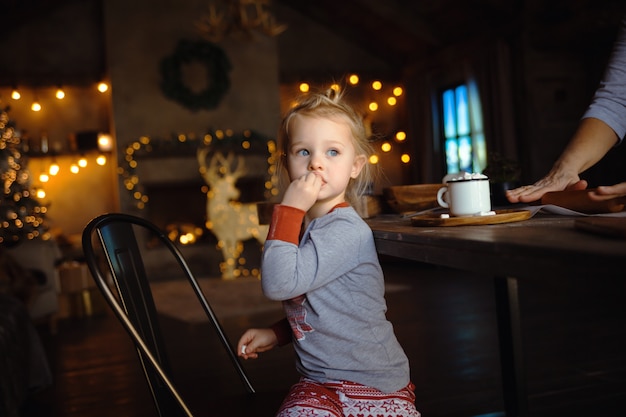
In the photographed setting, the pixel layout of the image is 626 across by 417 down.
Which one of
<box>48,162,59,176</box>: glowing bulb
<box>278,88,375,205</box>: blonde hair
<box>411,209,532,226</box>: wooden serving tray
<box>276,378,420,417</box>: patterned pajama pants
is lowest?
<box>276,378,420,417</box>: patterned pajama pants

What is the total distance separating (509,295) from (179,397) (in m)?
0.85

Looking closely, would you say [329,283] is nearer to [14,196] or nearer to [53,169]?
[14,196]

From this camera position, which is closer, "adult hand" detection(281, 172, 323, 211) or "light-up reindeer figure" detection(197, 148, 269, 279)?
"adult hand" detection(281, 172, 323, 211)

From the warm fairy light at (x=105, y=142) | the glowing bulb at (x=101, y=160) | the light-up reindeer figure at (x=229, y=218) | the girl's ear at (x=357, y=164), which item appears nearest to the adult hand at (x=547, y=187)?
the girl's ear at (x=357, y=164)

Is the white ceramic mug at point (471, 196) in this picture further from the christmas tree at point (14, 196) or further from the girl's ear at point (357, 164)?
the christmas tree at point (14, 196)

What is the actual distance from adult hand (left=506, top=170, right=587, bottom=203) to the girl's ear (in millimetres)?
336

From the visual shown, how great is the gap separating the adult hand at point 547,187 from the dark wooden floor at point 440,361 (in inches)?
26.0

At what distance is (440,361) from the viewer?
322 cm

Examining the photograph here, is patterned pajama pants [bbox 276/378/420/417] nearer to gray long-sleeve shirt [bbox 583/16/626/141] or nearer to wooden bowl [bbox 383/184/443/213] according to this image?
wooden bowl [bbox 383/184/443/213]

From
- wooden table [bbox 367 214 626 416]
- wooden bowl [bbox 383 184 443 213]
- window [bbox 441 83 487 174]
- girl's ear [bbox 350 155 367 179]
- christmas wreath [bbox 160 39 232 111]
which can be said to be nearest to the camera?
wooden table [bbox 367 214 626 416]

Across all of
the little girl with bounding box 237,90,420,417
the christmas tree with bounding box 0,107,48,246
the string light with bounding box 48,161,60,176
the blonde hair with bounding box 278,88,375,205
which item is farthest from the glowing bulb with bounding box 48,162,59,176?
the little girl with bounding box 237,90,420,417

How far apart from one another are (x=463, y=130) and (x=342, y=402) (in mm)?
7269

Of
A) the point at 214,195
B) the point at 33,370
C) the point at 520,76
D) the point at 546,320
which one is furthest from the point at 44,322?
the point at 520,76

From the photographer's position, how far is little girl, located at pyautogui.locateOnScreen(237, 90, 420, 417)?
1122 millimetres
